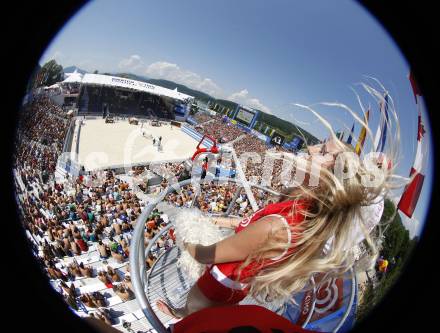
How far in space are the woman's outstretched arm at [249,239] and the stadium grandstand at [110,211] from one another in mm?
282

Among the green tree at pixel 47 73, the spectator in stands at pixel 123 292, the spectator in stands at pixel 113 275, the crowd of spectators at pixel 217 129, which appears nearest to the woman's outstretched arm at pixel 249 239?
the spectator in stands at pixel 123 292

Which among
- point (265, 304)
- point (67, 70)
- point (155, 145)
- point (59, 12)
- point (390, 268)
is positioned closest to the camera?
point (59, 12)

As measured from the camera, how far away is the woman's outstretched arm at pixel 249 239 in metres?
0.72

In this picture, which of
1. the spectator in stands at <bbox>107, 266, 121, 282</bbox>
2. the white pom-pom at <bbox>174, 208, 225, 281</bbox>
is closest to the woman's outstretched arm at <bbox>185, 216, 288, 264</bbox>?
the white pom-pom at <bbox>174, 208, 225, 281</bbox>

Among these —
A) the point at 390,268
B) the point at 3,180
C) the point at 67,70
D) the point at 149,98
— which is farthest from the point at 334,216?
the point at 149,98

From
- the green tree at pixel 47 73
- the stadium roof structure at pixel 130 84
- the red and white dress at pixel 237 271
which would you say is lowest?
the red and white dress at pixel 237 271

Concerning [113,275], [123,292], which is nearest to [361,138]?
[123,292]

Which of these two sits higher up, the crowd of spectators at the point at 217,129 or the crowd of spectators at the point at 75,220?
the crowd of spectators at the point at 217,129

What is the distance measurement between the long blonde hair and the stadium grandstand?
0.79 feet

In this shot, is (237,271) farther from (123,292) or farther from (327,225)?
(123,292)

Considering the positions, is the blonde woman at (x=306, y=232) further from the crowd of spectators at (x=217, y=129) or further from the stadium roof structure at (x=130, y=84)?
the crowd of spectators at (x=217, y=129)

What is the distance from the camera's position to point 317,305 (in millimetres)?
1464

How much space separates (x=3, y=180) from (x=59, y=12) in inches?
32.5

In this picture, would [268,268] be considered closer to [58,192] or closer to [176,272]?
[176,272]
